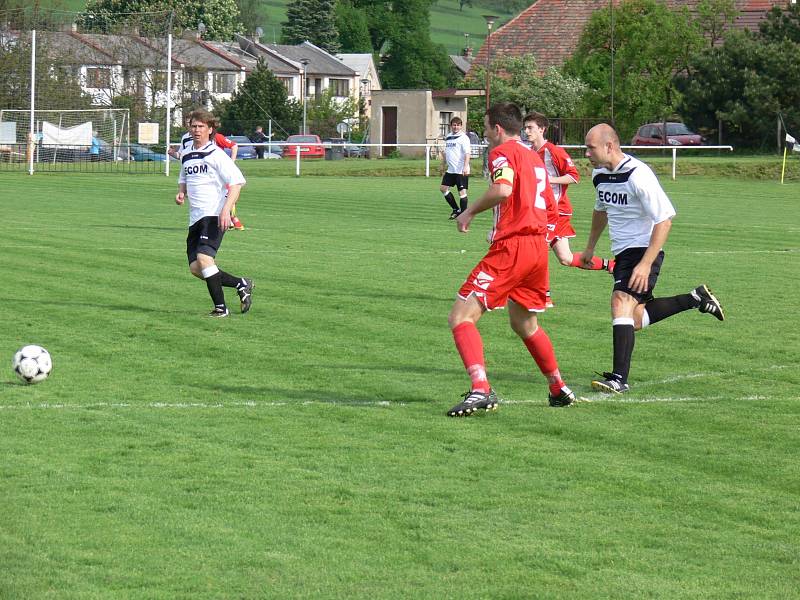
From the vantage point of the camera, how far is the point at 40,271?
1545 cm

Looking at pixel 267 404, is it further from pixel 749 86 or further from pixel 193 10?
pixel 193 10

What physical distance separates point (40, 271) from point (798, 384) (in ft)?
31.2

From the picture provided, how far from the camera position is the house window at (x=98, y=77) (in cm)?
5322

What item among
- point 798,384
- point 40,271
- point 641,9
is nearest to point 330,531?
point 798,384

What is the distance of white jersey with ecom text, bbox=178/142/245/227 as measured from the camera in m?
12.6

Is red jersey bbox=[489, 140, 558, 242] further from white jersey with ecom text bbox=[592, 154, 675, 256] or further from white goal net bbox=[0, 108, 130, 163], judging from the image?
white goal net bbox=[0, 108, 130, 163]

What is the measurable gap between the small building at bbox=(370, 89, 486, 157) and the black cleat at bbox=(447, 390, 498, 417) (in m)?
58.9

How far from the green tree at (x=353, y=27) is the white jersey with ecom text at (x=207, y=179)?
121m

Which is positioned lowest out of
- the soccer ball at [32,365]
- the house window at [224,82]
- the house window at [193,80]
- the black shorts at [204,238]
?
the soccer ball at [32,365]

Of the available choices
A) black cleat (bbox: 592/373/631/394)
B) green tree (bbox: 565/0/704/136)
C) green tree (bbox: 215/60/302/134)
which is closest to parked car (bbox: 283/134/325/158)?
green tree (bbox: 215/60/302/134)

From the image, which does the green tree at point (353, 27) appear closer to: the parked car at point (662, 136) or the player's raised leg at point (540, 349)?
the parked car at point (662, 136)

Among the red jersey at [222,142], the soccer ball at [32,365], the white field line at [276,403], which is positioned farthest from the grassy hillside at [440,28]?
the white field line at [276,403]

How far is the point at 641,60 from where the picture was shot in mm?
60094

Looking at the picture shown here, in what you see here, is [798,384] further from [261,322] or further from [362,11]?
[362,11]
